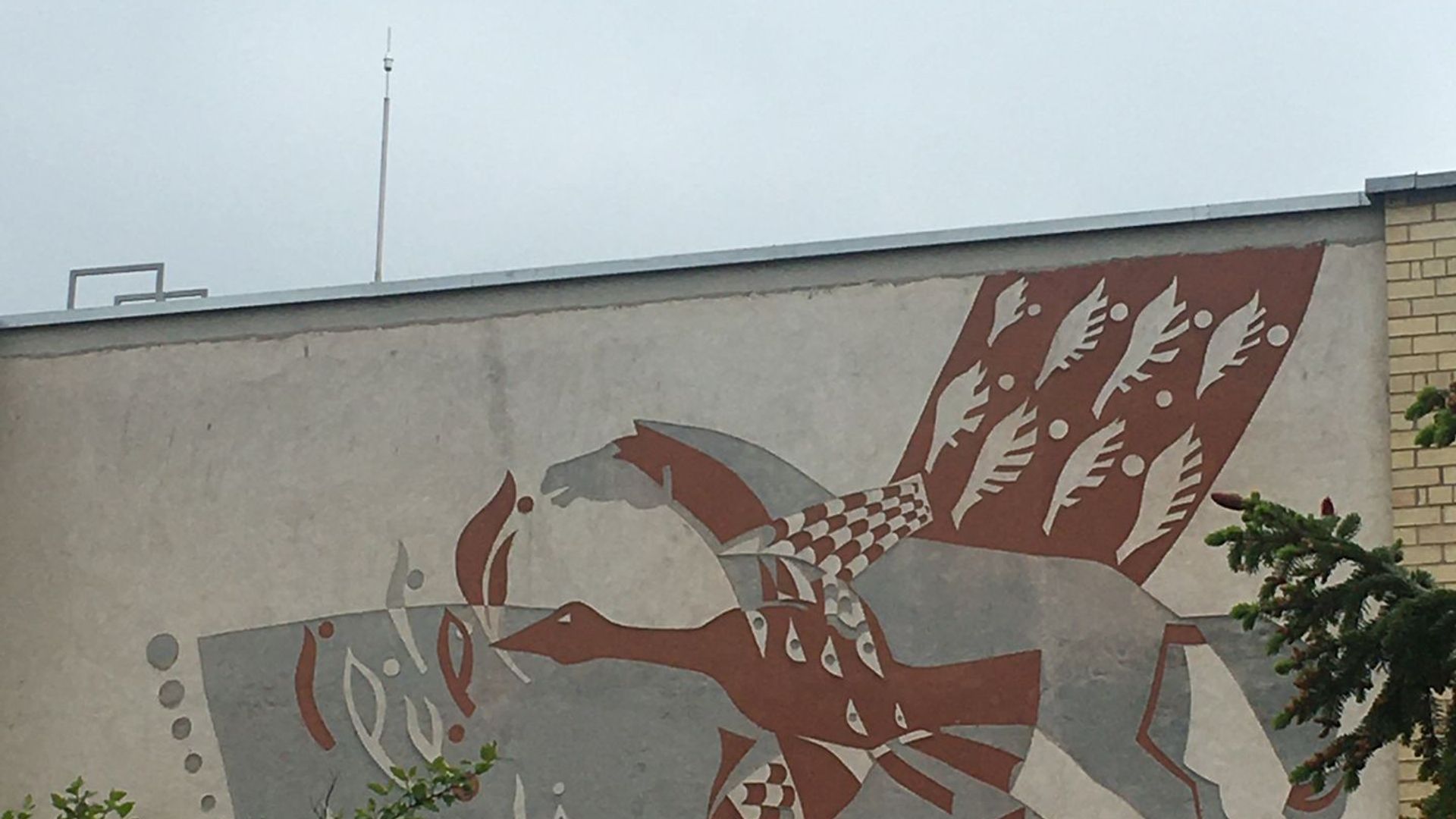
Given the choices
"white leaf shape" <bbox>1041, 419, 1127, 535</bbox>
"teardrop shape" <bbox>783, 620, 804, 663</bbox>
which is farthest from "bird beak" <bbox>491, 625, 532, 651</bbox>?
"white leaf shape" <bbox>1041, 419, 1127, 535</bbox>

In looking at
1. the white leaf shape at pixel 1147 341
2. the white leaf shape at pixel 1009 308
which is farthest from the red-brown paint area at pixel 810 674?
the white leaf shape at pixel 1009 308

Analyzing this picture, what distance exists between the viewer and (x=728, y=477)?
523 inches

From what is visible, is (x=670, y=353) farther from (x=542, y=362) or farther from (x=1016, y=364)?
(x=1016, y=364)

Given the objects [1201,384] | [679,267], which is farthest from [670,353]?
[1201,384]

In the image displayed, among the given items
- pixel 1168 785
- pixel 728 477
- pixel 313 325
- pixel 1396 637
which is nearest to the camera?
pixel 1396 637

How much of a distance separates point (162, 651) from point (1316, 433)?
6.95 m

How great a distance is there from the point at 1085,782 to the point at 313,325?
216 inches

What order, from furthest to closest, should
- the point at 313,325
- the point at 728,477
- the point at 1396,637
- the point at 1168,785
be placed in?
the point at 313,325 → the point at 728,477 → the point at 1168,785 → the point at 1396,637

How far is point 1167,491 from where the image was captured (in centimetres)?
1250

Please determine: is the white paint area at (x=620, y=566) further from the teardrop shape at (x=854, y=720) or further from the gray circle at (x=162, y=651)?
the gray circle at (x=162, y=651)

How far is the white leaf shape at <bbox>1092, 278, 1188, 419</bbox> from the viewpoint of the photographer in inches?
499

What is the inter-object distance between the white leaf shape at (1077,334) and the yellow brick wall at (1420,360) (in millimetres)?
1538

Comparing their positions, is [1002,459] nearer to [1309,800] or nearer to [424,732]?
[1309,800]

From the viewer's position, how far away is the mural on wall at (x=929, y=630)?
40.6 feet
